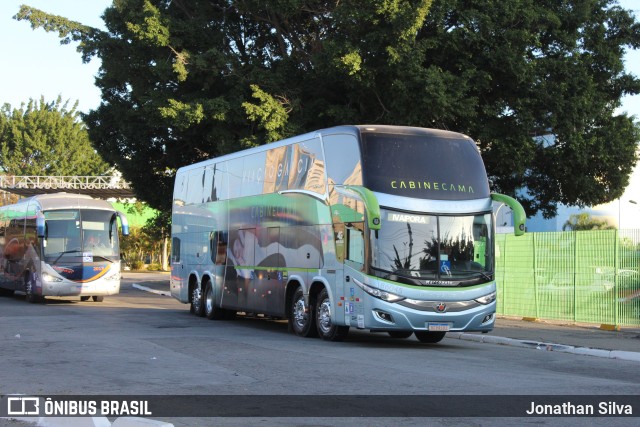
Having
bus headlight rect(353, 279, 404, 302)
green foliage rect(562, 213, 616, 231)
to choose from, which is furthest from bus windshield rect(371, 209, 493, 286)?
green foliage rect(562, 213, 616, 231)

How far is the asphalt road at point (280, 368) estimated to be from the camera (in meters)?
10.5

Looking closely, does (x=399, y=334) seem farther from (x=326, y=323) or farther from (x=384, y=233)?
(x=384, y=233)

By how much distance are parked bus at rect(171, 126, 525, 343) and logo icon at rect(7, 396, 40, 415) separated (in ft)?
24.9

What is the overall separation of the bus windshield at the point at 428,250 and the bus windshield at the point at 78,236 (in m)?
15.9

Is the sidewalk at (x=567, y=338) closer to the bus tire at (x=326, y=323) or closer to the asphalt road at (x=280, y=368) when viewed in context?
the asphalt road at (x=280, y=368)

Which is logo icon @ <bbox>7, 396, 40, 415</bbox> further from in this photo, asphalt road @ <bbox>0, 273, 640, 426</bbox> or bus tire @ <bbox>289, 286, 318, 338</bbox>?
bus tire @ <bbox>289, 286, 318, 338</bbox>

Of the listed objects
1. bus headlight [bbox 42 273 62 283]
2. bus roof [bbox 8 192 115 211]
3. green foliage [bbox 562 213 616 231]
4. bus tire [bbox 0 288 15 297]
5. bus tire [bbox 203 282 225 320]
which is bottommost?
bus tire [bbox 0 288 15 297]

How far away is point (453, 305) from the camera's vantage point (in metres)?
16.3

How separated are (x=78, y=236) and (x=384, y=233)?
16155 millimetres

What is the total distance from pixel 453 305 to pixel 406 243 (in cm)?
144

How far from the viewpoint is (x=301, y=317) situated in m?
18.8

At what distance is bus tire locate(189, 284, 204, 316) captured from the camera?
24.7 meters

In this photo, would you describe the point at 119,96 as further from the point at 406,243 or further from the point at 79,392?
the point at 79,392

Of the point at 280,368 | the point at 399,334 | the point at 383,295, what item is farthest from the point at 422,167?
the point at 280,368
